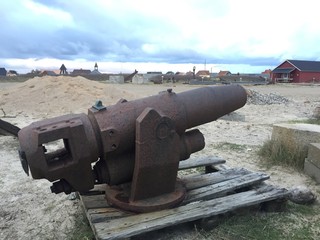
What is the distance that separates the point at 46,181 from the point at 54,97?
28.6ft

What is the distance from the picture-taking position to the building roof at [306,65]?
5569cm

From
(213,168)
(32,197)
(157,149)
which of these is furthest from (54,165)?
(213,168)

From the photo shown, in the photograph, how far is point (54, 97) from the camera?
13578 millimetres

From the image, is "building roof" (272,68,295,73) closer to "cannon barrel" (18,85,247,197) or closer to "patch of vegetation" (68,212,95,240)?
"cannon barrel" (18,85,247,197)

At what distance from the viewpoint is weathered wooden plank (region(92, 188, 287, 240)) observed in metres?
3.26

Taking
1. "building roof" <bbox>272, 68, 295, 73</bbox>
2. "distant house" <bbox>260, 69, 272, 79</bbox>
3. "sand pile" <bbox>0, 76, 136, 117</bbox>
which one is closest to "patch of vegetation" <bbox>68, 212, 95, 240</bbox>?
"sand pile" <bbox>0, 76, 136, 117</bbox>

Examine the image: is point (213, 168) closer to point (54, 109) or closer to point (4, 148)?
point (4, 148)

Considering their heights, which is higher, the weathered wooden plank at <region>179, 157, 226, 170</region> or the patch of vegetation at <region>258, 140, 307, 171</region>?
the weathered wooden plank at <region>179, 157, 226, 170</region>

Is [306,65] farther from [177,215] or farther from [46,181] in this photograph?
[177,215]

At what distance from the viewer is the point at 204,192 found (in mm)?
4172

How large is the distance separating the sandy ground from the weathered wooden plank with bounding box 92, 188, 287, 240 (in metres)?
0.25

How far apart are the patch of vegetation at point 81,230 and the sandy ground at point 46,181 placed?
0.06 metres

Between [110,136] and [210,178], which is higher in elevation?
[110,136]

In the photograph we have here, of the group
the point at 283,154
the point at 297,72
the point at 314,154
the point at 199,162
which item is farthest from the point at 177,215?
the point at 297,72
